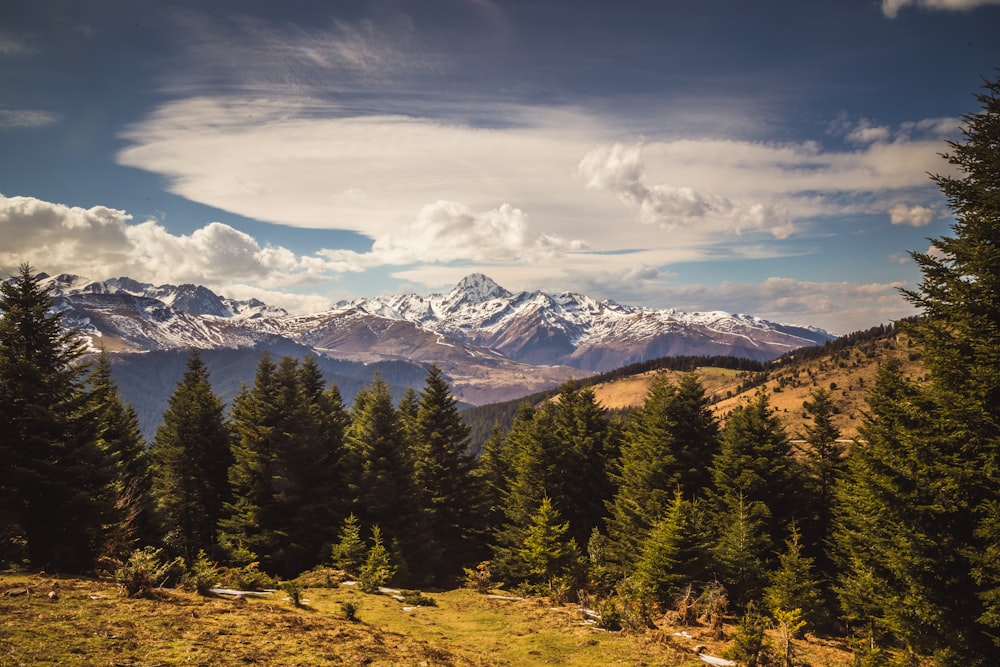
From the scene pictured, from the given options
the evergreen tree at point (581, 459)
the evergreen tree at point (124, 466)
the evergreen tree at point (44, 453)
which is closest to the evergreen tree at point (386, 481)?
the evergreen tree at point (581, 459)

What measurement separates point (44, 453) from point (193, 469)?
18476 millimetres

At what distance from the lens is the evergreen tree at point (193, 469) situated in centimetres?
3488

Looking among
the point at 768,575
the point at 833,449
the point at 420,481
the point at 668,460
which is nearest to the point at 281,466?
the point at 420,481

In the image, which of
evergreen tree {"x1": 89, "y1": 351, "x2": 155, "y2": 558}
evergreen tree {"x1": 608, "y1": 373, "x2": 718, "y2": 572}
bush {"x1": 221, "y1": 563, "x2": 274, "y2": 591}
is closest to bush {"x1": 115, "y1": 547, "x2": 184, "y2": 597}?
bush {"x1": 221, "y1": 563, "x2": 274, "y2": 591}

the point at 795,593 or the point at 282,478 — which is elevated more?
the point at 282,478

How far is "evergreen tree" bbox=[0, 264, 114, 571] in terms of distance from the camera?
60.1 feet

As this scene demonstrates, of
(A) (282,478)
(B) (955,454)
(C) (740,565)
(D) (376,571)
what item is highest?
(B) (955,454)

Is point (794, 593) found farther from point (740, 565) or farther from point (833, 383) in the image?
point (833, 383)

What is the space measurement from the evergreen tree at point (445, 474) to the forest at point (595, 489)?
207 mm

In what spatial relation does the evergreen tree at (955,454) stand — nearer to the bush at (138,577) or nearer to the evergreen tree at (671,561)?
the evergreen tree at (671,561)

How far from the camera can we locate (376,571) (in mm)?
28141

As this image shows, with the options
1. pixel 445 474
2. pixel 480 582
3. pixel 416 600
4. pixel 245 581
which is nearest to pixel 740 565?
pixel 480 582

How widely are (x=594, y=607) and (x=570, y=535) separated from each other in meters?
22.0

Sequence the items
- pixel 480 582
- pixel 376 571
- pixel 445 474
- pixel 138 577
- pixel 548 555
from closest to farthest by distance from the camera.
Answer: pixel 138 577 → pixel 376 571 → pixel 548 555 → pixel 480 582 → pixel 445 474
